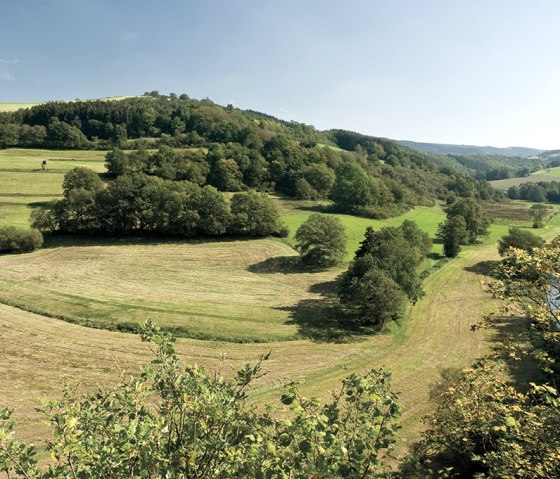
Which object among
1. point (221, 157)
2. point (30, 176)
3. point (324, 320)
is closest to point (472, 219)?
point (324, 320)

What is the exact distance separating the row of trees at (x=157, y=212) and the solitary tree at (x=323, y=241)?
12.6 m

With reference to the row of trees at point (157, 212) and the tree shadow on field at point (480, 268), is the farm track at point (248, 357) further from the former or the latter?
the row of trees at point (157, 212)

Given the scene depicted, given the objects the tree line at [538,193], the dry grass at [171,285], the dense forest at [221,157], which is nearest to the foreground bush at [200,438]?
the dry grass at [171,285]

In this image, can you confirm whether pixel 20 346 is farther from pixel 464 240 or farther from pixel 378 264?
pixel 464 240

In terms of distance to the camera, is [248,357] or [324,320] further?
[324,320]

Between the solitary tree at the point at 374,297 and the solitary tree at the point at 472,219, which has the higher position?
the solitary tree at the point at 472,219

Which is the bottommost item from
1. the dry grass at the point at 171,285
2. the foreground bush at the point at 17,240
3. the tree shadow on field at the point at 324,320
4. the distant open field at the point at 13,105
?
the tree shadow on field at the point at 324,320

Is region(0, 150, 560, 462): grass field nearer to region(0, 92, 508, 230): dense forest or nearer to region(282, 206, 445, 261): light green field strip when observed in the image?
region(282, 206, 445, 261): light green field strip

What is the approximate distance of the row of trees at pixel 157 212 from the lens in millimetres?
63406

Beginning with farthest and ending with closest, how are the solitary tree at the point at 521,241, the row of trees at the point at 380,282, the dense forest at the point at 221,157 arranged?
1. the dense forest at the point at 221,157
2. the solitary tree at the point at 521,241
3. the row of trees at the point at 380,282

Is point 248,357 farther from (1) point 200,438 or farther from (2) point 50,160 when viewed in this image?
(2) point 50,160

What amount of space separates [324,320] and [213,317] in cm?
1220

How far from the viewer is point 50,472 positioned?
5250 millimetres

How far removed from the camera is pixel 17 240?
178 feet
